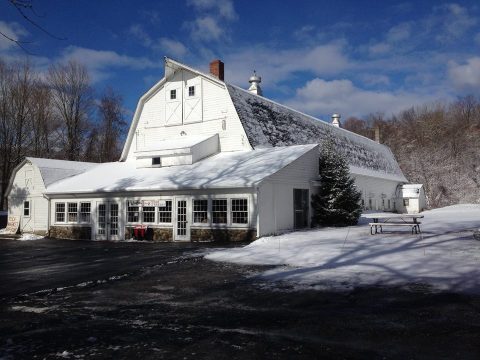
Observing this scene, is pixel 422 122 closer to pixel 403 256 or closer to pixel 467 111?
pixel 467 111

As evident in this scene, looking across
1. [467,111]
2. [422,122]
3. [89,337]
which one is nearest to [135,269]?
[89,337]

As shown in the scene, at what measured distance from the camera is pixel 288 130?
29.4m

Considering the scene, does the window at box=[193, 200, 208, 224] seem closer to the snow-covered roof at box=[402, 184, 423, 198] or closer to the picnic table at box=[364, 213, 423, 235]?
the picnic table at box=[364, 213, 423, 235]

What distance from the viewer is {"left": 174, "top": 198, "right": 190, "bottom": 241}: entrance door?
66.7ft

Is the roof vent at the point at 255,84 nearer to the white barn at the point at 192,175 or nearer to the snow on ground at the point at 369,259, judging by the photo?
the white barn at the point at 192,175

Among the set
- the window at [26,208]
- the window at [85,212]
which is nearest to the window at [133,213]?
the window at [85,212]

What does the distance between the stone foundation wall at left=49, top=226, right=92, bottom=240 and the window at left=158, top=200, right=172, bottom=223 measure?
5152 mm

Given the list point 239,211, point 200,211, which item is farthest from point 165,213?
point 239,211

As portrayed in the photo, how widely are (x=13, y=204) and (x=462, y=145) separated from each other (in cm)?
5453

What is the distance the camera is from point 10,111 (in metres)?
43.1

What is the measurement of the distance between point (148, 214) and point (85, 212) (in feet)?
15.8

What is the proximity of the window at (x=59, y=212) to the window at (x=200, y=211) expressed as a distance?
9833 mm

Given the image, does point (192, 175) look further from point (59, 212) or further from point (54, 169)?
point (54, 169)

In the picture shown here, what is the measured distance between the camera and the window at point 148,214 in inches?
852
